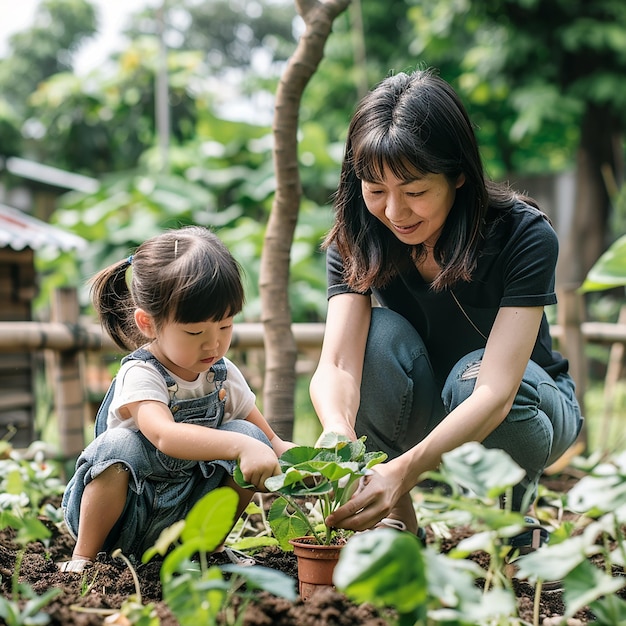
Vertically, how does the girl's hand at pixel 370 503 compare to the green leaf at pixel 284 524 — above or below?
above

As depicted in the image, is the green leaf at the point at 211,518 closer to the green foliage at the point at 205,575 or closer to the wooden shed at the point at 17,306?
the green foliage at the point at 205,575

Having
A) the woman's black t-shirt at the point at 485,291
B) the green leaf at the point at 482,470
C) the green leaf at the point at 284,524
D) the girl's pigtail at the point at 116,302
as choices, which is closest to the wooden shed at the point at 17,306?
the girl's pigtail at the point at 116,302

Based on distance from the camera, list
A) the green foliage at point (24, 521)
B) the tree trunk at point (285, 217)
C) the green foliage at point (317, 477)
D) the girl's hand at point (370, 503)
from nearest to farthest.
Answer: the green foliage at point (24, 521), the green foliage at point (317, 477), the girl's hand at point (370, 503), the tree trunk at point (285, 217)

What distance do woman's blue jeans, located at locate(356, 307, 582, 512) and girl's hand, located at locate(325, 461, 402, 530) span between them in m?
0.39

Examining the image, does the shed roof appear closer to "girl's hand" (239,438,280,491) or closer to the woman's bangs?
the woman's bangs

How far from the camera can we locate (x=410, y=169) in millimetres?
1615

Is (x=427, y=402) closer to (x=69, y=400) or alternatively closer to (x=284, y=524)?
(x=284, y=524)

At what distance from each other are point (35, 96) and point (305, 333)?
14.8 meters

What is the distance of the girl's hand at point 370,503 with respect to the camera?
138cm

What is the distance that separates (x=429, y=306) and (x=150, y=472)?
2.44 ft

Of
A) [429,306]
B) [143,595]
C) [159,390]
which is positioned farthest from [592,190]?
[143,595]

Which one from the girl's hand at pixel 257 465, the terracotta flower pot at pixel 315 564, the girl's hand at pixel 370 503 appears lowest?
the terracotta flower pot at pixel 315 564

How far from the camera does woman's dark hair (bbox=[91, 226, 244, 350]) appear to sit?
157cm

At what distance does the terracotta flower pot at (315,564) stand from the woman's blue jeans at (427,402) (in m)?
0.55
